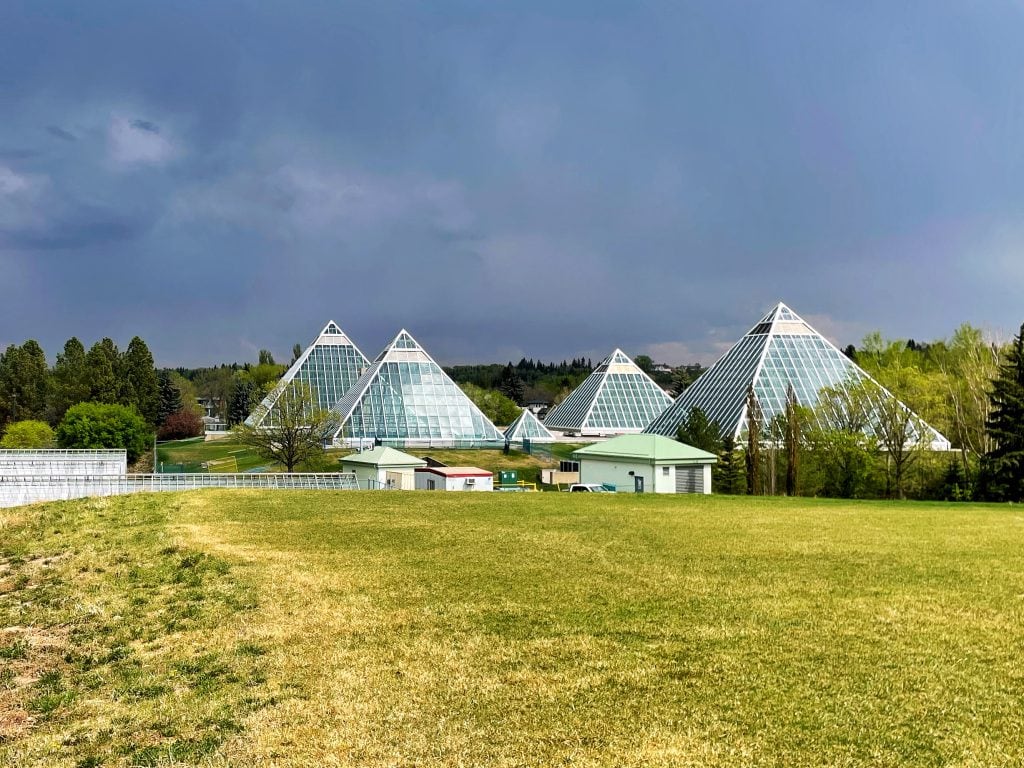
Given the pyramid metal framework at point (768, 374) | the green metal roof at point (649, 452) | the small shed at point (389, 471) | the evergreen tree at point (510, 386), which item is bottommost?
the small shed at point (389, 471)

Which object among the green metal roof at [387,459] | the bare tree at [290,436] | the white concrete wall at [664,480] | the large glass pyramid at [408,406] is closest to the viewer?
the white concrete wall at [664,480]

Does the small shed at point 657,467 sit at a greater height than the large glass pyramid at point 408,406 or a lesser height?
lesser

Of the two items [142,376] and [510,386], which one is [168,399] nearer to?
[142,376]

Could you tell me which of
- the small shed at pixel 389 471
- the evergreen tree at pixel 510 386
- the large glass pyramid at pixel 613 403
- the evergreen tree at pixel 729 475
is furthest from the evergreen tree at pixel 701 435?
the evergreen tree at pixel 510 386

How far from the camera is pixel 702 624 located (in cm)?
894

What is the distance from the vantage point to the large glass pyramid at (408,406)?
199 feet

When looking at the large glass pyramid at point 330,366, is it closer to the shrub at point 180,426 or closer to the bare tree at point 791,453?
the shrub at point 180,426

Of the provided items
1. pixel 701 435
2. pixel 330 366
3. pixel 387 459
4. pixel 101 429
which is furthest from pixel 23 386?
pixel 701 435

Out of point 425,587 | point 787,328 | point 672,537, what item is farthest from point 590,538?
point 787,328

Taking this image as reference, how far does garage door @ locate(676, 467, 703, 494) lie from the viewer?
30969 millimetres

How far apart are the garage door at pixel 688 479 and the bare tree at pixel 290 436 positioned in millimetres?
21806

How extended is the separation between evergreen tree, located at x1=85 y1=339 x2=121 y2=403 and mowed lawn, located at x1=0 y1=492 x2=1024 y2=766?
5902 cm

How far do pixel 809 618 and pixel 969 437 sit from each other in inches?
1792

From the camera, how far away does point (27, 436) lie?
6059 centimetres
